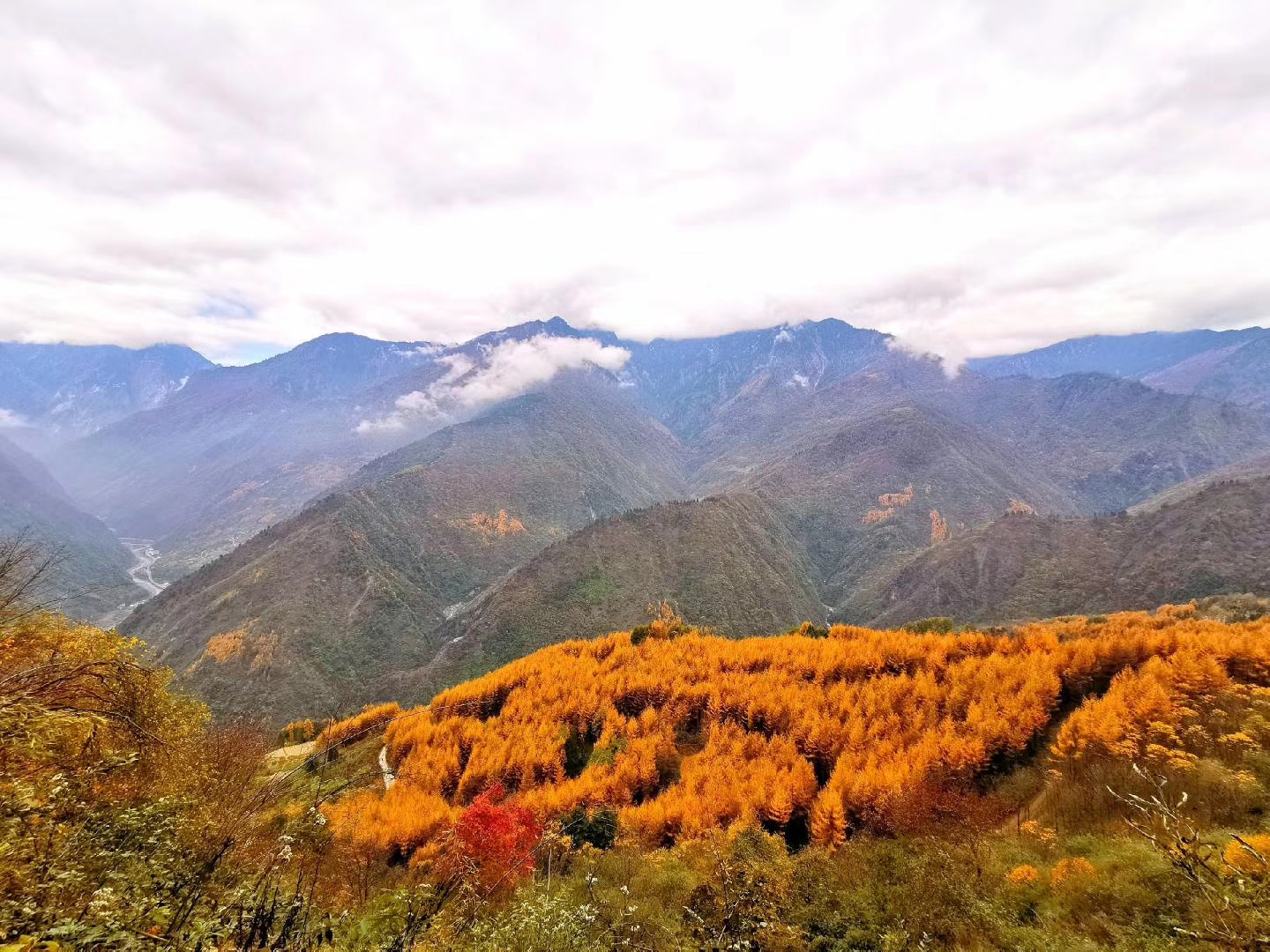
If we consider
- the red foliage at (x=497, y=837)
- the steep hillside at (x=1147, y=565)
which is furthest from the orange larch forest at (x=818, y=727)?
the steep hillside at (x=1147, y=565)

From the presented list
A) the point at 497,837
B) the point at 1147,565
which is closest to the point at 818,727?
the point at 497,837

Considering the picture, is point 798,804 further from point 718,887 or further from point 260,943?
point 260,943

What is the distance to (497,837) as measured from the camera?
2677 centimetres

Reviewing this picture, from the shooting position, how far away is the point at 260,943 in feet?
26.0

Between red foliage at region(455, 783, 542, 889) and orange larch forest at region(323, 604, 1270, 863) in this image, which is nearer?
red foliage at region(455, 783, 542, 889)

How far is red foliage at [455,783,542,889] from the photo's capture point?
939 inches

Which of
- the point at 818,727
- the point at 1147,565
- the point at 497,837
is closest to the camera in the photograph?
the point at 497,837

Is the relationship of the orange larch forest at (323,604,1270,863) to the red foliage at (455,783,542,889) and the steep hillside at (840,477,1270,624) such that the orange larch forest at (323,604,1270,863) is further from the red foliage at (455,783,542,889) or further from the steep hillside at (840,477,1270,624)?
the steep hillside at (840,477,1270,624)

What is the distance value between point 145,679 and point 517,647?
16724 cm

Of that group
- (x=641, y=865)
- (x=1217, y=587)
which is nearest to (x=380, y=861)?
(x=641, y=865)

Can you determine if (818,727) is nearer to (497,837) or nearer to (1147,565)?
(497,837)

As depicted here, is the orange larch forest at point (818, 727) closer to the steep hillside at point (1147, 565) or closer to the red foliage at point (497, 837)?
the red foliage at point (497, 837)

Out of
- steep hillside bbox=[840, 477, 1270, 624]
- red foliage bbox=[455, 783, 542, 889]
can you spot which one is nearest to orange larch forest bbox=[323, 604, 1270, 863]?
red foliage bbox=[455, 783, 542, 889]

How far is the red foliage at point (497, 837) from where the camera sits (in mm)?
23844
